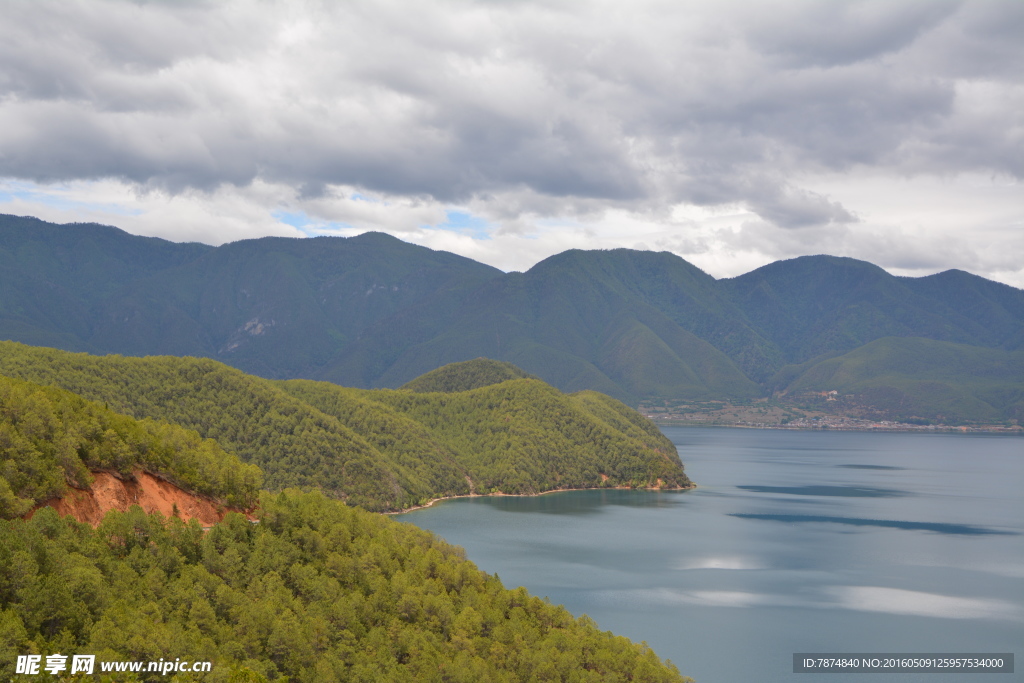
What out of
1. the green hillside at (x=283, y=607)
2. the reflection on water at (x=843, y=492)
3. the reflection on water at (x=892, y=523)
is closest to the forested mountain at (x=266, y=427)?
the reflection on water at (x=892, y=523)

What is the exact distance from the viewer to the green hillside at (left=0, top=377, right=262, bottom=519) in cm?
5550

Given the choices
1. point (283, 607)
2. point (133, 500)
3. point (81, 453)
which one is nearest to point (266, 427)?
point (81, 453)

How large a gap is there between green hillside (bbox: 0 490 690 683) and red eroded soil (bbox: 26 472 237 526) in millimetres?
2156

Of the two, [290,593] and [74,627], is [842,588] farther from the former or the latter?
[74,627]

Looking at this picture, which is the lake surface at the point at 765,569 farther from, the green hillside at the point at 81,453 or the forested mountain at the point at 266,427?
the green hillside at the point at 81,453

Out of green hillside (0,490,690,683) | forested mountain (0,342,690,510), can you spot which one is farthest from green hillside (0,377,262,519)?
forested mountain (0,342,690,510)

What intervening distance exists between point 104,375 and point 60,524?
390ft

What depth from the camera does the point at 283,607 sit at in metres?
58.6

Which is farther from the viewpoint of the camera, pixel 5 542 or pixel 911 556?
pixel 911 556

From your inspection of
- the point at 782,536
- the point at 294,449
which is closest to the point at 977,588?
the point at 782,536

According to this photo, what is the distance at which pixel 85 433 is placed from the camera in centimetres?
6194

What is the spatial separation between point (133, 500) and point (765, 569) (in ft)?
276

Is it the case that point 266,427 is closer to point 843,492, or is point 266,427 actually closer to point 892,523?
point 892,523

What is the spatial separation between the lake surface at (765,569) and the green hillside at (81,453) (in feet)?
139
